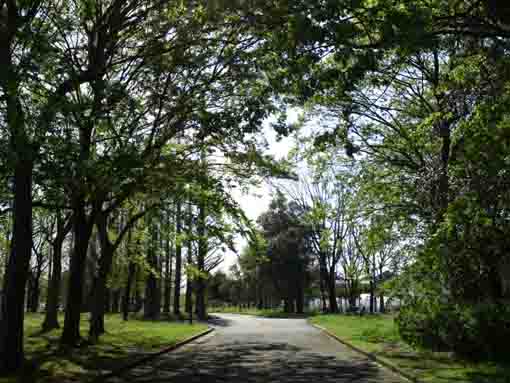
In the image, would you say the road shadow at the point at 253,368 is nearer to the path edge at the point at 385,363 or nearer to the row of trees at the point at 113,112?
the path edge at the point at 385,363

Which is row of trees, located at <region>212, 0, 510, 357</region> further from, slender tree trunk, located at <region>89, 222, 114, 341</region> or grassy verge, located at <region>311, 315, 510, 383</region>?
slender tree trunk, located at <region>89, 222, 114, 341</region>

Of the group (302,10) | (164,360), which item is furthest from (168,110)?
(302,10)

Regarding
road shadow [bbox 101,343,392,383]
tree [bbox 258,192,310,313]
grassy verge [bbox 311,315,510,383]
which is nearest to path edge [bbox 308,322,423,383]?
grassy verge [bbox 311,315,510,383]

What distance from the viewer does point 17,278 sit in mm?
12062

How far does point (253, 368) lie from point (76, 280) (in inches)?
288

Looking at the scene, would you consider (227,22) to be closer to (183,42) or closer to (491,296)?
(183,42)

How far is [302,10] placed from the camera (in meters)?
8.97

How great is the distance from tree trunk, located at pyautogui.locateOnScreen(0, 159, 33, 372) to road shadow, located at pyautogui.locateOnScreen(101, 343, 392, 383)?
227 cm

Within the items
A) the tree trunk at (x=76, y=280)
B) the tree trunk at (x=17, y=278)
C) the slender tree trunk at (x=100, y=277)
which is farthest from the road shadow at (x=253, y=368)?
the slender tree trunk at (x=100, y=277)

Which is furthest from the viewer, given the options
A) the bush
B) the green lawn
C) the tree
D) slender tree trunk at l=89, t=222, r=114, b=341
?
the tree

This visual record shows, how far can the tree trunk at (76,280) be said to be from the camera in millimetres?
17703

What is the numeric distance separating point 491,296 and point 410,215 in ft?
22.7

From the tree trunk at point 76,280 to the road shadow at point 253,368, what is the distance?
3427mm

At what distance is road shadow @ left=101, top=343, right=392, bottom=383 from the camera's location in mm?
11784
